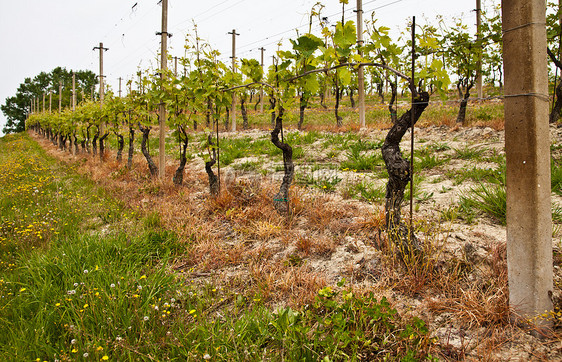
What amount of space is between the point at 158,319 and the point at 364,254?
6.02 ft

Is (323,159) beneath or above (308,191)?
above

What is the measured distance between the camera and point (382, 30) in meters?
3.10

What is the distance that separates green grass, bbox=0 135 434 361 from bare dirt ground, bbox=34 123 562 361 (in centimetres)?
21

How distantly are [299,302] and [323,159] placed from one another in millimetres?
5265

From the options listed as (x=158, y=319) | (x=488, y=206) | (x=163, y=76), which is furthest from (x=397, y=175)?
(x=163, y=76)

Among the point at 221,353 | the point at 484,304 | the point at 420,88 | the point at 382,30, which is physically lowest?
the point at 221,353

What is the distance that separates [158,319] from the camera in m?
2.44

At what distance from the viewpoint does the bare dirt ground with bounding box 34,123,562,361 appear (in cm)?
220

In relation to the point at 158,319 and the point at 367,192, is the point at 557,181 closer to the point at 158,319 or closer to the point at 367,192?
the point at 367,192

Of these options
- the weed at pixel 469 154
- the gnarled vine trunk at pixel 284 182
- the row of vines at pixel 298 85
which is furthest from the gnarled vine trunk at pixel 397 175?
the weed at pixel 469 154

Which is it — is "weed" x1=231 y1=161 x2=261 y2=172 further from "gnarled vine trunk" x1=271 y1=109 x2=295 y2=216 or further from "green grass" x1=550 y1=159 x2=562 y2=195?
"green grass" x1=550 y1=159 x2=562 y2=195

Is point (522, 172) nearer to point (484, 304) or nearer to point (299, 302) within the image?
point (484, 304)

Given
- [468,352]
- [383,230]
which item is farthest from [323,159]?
[468,352]

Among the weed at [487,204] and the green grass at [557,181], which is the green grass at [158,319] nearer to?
the weed at [487,204]
